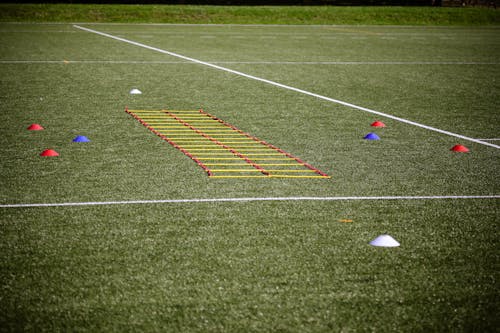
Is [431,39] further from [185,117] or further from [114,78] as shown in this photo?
[185,117]

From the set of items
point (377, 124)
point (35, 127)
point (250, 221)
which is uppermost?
point (250, 221)

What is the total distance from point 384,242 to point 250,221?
1.00 metres

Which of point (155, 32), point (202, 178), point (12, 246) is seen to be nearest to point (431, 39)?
point (155, 32)

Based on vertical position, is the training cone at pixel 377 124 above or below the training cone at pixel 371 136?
below

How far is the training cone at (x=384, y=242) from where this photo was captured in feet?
15.2

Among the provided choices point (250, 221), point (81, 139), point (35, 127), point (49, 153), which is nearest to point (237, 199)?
point (250, 221)

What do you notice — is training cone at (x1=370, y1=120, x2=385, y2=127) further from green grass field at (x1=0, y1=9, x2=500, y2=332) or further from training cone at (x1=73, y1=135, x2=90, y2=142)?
training cone at (x1=73, y1=135, x2=90, y2=142)

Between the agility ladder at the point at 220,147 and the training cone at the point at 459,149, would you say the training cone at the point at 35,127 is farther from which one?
the training cone at the point at 459,149

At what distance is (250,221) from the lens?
510 cm

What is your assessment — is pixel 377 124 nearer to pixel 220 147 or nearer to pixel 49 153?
pixel 220 147

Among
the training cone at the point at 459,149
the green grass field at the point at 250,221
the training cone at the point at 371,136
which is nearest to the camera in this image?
the green grass field at the point at 250,221

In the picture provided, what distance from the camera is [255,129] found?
344 inches

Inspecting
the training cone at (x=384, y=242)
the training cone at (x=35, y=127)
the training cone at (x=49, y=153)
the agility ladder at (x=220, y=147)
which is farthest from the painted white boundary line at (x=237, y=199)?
the training cone at (x=35, y=127)

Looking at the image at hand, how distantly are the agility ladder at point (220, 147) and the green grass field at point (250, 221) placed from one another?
0.62 feet
